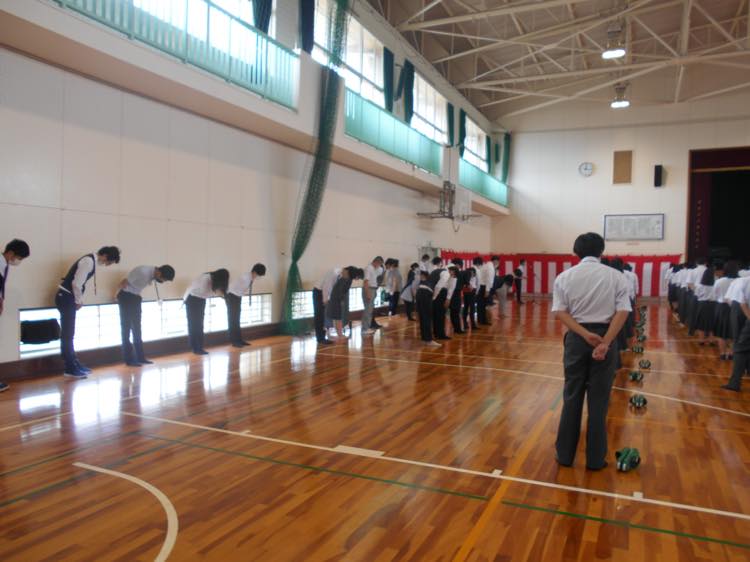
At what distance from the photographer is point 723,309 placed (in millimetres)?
7844

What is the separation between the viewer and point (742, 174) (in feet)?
64.5

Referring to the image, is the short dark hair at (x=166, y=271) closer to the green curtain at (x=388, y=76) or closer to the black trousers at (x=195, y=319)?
the black trousers at (x=195, y=319)

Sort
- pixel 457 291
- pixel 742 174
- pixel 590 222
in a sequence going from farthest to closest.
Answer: pixel 590 222, pixel 742 174, pixel 457 291

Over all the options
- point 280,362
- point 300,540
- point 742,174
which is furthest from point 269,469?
point 742,174

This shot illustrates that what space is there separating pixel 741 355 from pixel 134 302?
685 centimetres

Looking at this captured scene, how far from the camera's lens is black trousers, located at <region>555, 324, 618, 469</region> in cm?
344

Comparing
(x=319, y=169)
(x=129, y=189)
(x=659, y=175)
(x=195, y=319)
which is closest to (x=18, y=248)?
(x=129, y=189)

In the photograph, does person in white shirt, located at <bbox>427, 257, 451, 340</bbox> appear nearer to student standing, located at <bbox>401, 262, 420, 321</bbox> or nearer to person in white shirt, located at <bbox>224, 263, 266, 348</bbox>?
person in white shirt, located at <bbox>224, 263, 266, 348</bbox>

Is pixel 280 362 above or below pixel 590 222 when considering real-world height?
below

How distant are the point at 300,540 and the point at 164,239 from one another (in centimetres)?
607

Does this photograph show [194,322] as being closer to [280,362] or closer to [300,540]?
[280,362]

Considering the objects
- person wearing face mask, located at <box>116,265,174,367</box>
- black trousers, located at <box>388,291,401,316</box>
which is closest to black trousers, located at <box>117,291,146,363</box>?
person wearing face mask, located at <box>116,265,174,367</box>

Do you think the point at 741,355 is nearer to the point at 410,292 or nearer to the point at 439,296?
the point at 439,296

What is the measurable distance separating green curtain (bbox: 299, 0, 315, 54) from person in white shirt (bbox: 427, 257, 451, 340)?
178 inches
